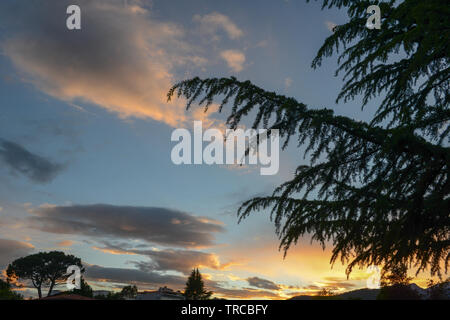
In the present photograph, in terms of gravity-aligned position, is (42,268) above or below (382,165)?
below

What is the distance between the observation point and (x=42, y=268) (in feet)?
233

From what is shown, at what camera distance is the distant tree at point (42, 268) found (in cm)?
6919

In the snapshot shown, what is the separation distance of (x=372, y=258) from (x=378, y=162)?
290 centimetres

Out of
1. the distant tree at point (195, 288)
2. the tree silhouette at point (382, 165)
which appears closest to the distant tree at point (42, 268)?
the distant tree at point (195, 288)

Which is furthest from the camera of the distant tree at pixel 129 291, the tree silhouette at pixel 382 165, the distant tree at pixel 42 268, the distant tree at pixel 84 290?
the distant tree at pixel 129 291

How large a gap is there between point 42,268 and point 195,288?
34100mm

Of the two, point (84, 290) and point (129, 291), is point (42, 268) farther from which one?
point (129, 291)

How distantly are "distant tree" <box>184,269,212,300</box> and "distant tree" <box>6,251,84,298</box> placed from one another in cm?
2848

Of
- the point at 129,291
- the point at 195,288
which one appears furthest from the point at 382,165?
the point at 129,291

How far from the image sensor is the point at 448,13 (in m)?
5.11

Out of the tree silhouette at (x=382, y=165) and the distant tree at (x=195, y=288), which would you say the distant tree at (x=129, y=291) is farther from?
the tree silhouette at (x=382, y=165)

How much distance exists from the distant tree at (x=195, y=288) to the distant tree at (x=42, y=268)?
28478mm
